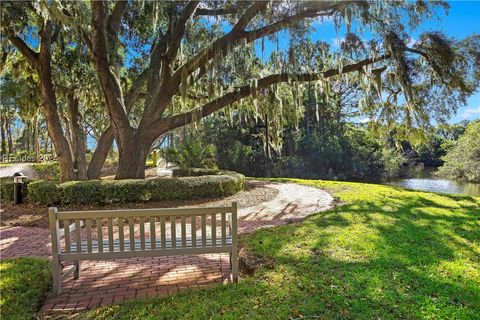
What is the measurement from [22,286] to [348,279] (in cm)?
310

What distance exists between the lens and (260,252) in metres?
3.76

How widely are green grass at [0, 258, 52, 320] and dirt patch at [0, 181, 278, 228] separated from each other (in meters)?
2.52

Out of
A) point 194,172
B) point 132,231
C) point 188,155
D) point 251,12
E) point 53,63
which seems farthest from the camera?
point 188,155

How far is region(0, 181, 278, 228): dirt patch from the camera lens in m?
5.98

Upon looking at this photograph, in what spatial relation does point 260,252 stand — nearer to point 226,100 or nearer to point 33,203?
point 226,100

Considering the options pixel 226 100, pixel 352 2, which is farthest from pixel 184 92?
pixel 352 2

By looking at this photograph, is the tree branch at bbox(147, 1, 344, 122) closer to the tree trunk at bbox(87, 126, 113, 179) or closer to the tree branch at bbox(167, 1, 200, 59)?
the tree branch at bbox(167, 1, 200, 59)

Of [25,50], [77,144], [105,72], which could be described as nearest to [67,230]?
[105,72]

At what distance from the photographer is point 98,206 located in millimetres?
6789

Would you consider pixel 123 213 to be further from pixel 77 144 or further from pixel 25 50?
pixel 77 144

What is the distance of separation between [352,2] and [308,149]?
1536 centimetres

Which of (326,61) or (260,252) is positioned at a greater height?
(326,61)

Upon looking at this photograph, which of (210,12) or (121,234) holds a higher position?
(210,12)

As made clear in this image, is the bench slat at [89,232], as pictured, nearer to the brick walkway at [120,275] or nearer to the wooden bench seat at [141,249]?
the wooden bench seat at [141,249]
